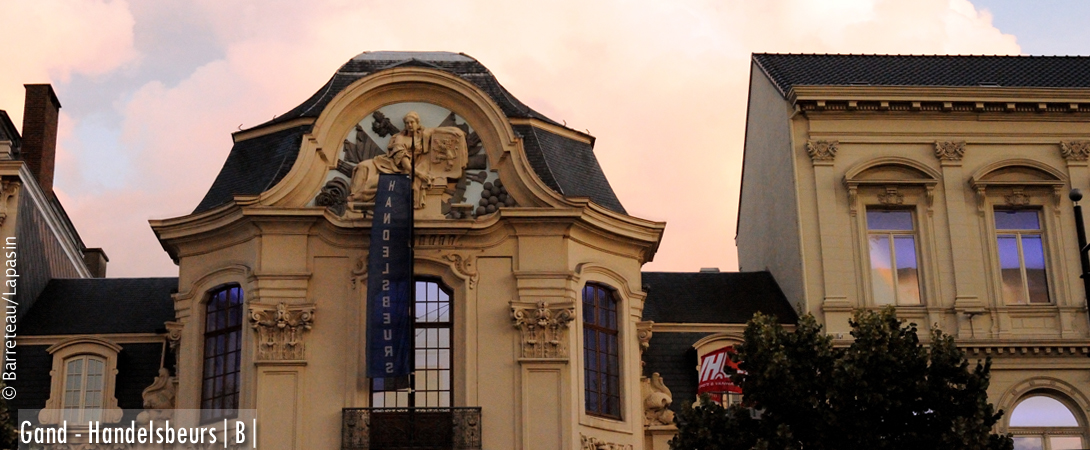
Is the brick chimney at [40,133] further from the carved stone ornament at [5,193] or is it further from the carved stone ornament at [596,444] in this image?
the carved stone ornament at [596,444]

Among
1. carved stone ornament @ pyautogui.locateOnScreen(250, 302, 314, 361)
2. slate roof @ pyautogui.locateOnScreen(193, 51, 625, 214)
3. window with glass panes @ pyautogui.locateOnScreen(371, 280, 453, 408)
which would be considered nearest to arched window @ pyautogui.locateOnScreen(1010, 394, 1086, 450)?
slate roof @ pyautogui.locateOnScreen(193, 51, 625, 214)

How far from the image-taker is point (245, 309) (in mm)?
27656

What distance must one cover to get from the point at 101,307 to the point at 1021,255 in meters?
19.5

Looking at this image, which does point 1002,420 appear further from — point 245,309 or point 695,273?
point 245,309

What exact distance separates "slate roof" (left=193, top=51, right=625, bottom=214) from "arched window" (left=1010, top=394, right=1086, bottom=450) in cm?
891

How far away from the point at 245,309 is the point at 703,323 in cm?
931

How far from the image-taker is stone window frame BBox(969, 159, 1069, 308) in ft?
99.3

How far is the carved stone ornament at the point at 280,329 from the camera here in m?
Answer: 26.9

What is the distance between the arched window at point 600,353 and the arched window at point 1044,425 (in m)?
7.94

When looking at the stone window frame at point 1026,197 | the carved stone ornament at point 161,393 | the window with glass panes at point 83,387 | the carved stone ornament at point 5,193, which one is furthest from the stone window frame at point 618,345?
the carved stone ornament at point 5,193

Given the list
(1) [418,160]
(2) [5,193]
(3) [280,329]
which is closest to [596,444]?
(3) [280,329]

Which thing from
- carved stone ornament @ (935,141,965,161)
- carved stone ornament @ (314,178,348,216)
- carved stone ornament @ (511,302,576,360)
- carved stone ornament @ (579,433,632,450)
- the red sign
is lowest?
carved stone ornament @ (579,433,632,450)

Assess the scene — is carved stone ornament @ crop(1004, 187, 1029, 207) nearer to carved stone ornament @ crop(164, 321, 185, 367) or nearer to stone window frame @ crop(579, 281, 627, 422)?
stone window frame @ crop(579, 281, 627, 422)

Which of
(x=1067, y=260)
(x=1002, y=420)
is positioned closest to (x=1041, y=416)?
(x=1002, y=420)
